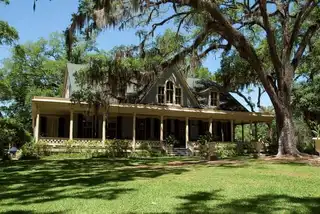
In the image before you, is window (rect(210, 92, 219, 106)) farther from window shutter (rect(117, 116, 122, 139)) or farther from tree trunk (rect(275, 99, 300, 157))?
tree trunk (rect(275, 99, 300, 157))

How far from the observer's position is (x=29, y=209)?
6.07 metres

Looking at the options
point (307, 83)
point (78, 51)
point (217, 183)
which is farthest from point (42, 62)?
point (217, 183)

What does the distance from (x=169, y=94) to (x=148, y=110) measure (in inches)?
122

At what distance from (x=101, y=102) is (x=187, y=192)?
14.6m

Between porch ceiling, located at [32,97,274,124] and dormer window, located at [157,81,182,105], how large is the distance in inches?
42.7

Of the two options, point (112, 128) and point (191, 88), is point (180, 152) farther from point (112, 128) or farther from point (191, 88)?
point (191, 88)

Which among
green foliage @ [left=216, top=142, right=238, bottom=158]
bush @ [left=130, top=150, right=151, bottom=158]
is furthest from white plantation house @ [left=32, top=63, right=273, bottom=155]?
green foliage @ [left=216, top=142, right=238, bottom=158]

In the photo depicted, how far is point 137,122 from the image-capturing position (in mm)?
26438

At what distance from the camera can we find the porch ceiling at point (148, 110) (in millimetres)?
21438

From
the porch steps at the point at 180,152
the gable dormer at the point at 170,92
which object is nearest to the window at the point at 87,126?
the gable dormer at the point at 170,92

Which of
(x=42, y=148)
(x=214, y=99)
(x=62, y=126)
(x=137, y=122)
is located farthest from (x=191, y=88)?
(x=42, y=148)

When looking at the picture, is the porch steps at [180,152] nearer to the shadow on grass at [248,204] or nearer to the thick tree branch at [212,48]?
the thick tree branch at [212,48]

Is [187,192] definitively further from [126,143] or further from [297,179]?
[126,143]

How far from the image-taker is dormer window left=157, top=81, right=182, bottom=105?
85.0 ft
